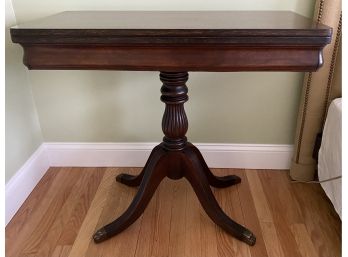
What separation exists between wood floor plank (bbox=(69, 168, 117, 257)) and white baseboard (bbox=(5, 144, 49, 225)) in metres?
0.33

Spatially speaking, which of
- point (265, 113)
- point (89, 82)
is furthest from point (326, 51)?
point (89, 82)

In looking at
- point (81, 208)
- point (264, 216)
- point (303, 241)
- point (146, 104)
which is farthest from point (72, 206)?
point (303, 241)

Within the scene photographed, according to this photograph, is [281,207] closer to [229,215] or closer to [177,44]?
[229,215]

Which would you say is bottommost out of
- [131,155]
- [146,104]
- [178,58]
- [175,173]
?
[131,155]

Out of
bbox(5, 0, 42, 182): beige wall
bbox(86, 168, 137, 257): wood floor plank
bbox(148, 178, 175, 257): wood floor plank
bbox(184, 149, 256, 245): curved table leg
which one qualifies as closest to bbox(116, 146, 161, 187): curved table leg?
bbox(86, 168, 137, 257): wood floor plank

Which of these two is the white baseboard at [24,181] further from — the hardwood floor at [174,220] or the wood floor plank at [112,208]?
Answer: the wood floor plank at [112,208]

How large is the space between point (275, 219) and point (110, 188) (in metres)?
0.77

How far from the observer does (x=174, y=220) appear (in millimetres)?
1275

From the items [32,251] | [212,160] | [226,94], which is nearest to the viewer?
[32,251]

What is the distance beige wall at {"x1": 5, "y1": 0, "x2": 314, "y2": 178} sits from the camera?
1.42 metres

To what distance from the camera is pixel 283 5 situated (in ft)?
4.16

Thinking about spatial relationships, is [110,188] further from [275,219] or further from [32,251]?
[275,219]

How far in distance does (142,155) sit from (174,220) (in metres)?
0.44

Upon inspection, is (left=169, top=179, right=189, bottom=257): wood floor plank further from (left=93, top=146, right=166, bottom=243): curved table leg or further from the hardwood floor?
(left=93, top=146, right=166, bottom=243): curved table leg
